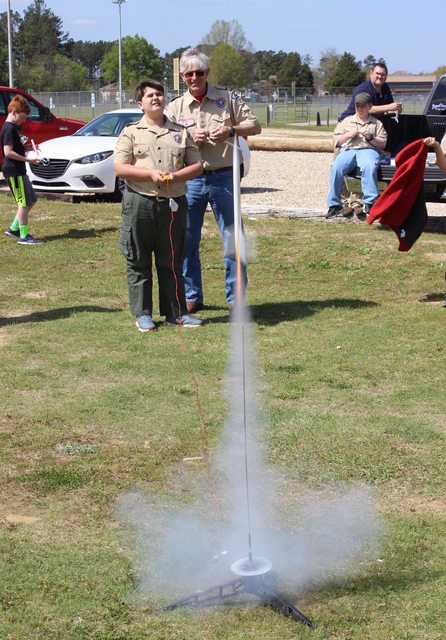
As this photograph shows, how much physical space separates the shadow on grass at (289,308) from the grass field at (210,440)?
1.5 inches

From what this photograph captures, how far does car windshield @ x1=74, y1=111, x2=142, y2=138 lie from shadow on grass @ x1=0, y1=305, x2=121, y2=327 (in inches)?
294

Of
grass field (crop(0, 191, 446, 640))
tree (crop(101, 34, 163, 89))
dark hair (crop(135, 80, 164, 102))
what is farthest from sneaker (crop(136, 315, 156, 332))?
tree (crop(101, 34, 163, 89))

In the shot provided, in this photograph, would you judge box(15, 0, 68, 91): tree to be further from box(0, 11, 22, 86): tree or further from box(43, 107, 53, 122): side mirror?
box(43, 107, 53, 122): side mirror

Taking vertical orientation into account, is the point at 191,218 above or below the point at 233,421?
above

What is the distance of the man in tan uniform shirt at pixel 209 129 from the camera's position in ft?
22.2

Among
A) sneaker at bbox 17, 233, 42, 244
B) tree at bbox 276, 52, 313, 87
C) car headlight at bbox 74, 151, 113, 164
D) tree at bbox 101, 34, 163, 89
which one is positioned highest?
tree at bbox 101, 34, 163, 89

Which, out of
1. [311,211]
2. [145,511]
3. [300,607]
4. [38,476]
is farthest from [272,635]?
[311,211]

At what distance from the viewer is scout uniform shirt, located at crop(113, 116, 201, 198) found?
6.55m

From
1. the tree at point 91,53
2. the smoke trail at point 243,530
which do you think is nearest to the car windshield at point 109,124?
the smoke trail at point 243,530

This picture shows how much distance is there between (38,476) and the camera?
14.0 feet

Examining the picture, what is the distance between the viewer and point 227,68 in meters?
84.9

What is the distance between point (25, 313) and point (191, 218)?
Answer: 1997 millimetres

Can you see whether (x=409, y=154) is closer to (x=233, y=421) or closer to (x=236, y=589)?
(x=233, y=421)

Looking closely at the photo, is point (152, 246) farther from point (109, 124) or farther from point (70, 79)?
point (70, 79)
